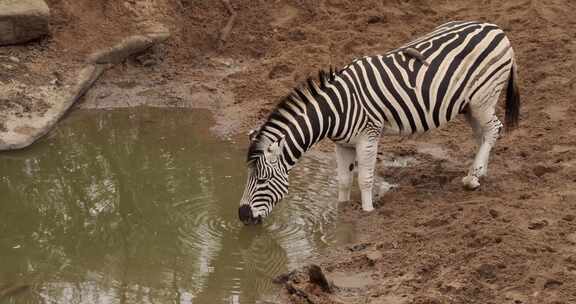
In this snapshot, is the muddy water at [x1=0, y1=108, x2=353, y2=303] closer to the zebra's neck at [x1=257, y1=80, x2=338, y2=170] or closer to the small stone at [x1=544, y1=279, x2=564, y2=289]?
the zebra's neck at [x1=257, y1=80, x2=338, y2=170]

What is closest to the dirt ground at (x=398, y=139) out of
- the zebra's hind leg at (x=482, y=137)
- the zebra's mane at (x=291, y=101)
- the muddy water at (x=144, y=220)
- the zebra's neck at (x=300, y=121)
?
the zebra's hind leg at (x=482, y=137)

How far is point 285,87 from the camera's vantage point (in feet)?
36.4

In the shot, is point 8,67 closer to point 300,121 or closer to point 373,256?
point 300,121

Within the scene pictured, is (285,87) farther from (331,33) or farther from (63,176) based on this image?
(63,176)

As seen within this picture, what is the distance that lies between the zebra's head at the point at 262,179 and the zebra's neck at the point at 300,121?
7cm

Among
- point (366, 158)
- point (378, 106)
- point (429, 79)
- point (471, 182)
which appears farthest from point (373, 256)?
point (429, 79)

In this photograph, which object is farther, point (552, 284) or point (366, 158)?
point (366, 158)

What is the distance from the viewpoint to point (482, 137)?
27.5 feet

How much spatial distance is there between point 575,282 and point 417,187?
110 inches

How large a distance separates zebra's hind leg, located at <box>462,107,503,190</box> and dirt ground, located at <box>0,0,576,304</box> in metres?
0.13

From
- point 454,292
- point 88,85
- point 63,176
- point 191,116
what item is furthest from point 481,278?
point 88,85

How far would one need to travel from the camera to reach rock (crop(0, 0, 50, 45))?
1044 cm

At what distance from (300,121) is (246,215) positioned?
938 mm

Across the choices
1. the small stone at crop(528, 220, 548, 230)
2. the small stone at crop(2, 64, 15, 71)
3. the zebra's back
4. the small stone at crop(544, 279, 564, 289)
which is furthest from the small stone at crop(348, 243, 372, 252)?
the small stone at crop(2, 64, 15, 71)
